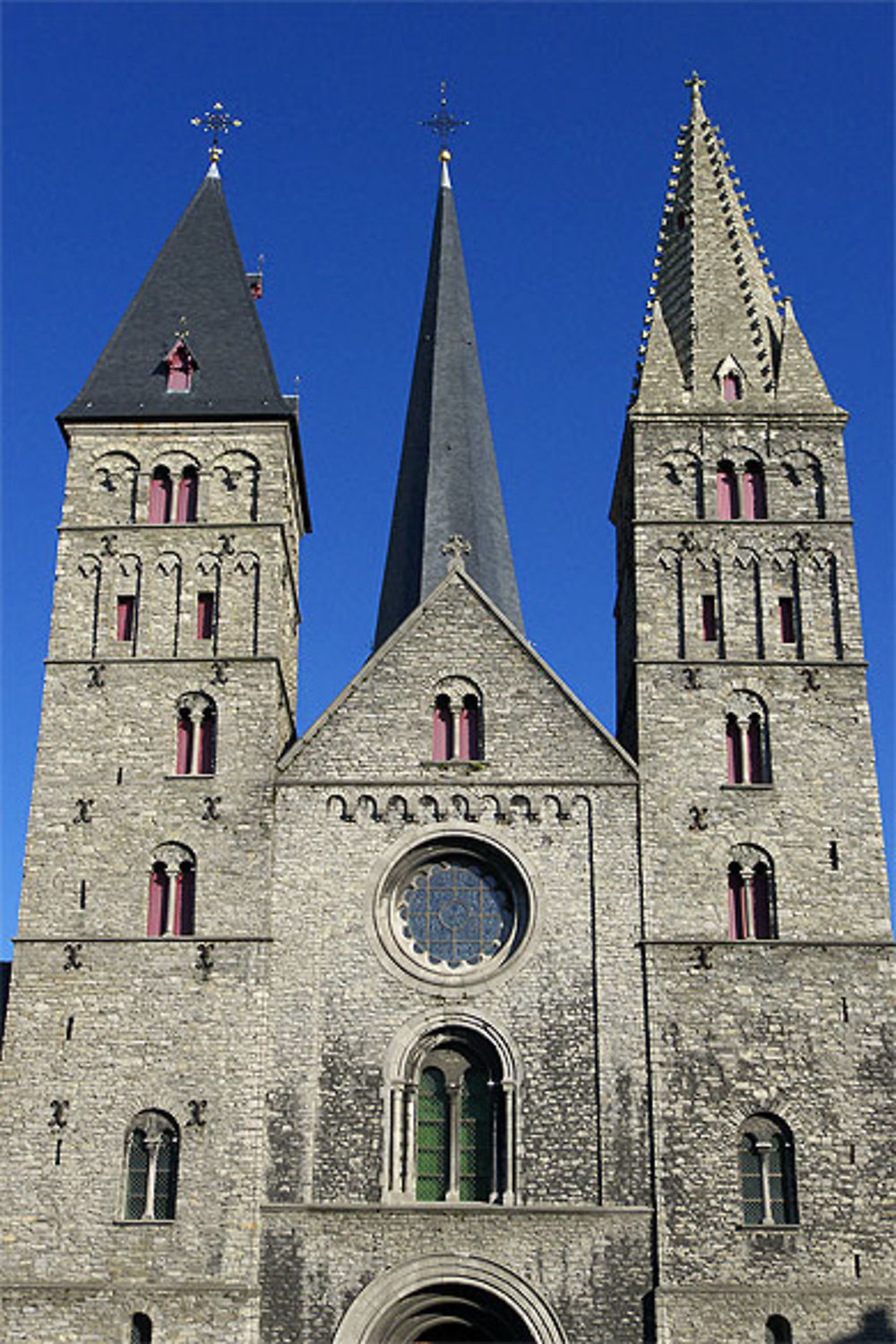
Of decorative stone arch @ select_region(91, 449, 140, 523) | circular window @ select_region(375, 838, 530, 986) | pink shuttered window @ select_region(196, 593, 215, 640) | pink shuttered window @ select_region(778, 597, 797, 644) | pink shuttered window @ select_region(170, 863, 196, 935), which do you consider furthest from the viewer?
decorative stone arch @ select_region(91, 449, 140, 523)

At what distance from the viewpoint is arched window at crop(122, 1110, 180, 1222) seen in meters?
26.7

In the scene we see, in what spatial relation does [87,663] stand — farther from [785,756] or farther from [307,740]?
[785,756]

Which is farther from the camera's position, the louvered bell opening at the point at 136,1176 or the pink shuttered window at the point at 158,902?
the pink shuttered window at the point at 158,902

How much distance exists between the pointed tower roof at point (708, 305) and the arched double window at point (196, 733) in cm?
934

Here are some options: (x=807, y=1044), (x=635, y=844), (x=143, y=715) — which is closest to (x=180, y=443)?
(x=143, y=715)

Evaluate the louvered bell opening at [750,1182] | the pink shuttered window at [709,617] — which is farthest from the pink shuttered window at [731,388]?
the louvered bell opening at [750,1182]

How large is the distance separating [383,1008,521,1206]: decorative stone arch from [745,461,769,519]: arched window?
996cm

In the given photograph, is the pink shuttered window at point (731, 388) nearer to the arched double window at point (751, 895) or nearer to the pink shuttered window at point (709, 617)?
the pink shuttered window at point (709, 617)

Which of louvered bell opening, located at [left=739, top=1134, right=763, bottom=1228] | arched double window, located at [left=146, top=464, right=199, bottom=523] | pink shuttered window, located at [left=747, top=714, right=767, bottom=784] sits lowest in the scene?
louvered bell opening, located at [left=739, top=1134, right=763, bottom=1228]

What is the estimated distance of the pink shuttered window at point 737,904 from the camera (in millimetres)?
28328

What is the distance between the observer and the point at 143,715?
98.1ft


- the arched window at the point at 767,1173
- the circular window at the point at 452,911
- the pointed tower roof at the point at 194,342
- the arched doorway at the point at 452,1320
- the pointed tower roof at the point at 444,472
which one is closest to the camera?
the arched doorway at the point at 452,1320

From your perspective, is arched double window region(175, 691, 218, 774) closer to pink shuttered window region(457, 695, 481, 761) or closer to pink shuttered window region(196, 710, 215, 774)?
pink shuttered window region(196, 710, 215, 774)

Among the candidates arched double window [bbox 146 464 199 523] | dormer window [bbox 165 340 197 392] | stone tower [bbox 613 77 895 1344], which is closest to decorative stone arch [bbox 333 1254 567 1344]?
stone tower [bbox 613 77 895 1344]
